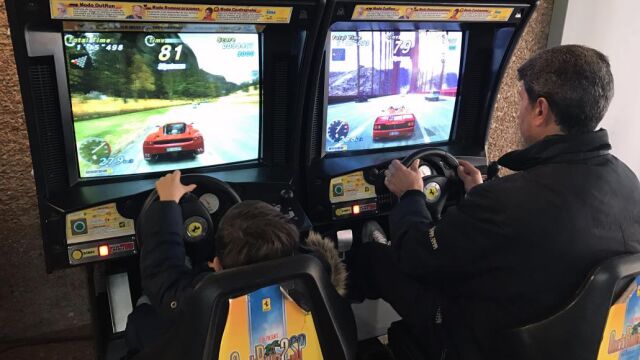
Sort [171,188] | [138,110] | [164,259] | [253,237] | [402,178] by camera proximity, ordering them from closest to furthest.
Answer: [253,237] < [164,259] < [171,188] < [138,110] < [402,178]

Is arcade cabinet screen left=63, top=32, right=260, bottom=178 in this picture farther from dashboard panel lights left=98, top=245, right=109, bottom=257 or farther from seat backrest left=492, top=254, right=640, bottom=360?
seat backrest left=492, top=254, right=640, bottom=360

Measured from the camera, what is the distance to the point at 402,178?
1916mm

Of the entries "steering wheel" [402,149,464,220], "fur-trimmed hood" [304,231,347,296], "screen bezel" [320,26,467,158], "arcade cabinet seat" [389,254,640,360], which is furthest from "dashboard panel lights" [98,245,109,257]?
"arcade cabinet seat" [389,254,640,360]

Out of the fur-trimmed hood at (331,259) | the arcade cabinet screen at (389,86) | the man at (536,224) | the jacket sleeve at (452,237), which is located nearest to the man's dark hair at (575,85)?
the man at (536,224)

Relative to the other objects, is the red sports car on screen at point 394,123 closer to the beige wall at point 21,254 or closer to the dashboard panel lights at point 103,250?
the dashboard panel lights at point 103,250

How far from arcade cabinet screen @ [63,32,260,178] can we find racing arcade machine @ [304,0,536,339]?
0.26m

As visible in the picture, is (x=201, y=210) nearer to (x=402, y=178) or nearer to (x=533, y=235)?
(x=402, y=178)

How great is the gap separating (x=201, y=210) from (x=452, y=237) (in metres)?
0.77

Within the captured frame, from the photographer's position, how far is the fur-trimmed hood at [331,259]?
1.43 m

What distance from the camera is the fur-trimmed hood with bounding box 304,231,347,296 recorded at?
1430mm

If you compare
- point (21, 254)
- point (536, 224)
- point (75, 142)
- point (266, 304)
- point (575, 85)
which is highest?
point (575, 85)

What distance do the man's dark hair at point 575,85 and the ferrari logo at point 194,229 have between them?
1.10m

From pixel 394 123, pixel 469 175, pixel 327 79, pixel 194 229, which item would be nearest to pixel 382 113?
pixel 394 123

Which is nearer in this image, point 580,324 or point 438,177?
point 580,324
